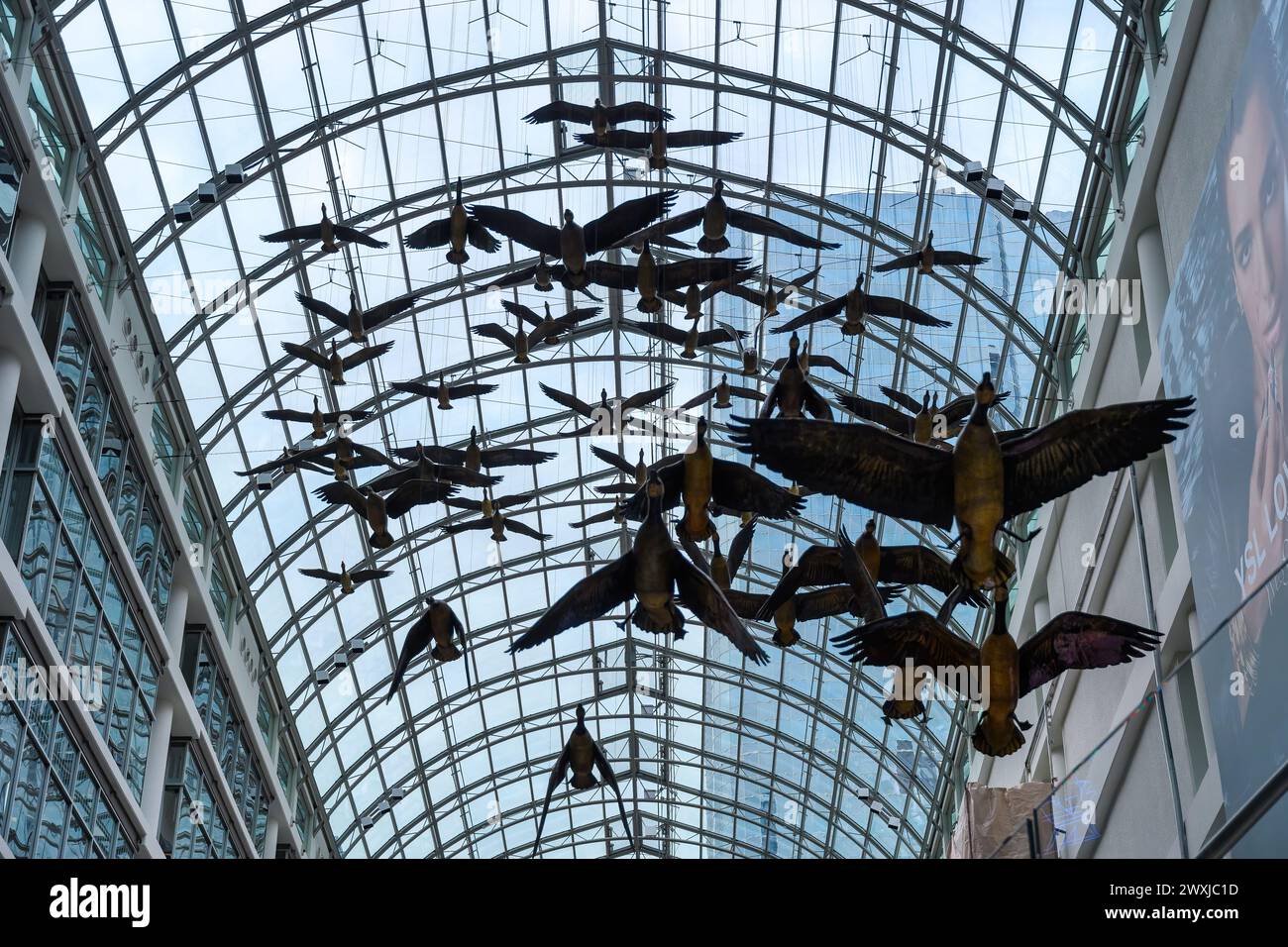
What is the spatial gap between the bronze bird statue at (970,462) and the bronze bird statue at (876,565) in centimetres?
615

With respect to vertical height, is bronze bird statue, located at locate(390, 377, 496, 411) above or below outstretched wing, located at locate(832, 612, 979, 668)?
above

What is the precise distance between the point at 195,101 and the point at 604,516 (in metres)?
11.4

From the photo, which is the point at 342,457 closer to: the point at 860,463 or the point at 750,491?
the point at 750,491

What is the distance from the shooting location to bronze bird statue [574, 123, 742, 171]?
23.2m

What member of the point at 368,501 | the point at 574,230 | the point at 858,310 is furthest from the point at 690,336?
the point at 368,501

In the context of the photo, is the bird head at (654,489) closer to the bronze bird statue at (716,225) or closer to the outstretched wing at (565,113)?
the bronze bird statue at (716,225)

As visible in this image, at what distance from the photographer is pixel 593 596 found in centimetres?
1680

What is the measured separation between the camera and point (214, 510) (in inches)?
1463

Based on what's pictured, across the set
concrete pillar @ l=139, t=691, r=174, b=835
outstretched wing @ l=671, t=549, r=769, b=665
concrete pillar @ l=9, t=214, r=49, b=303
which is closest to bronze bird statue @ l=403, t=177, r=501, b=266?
concrete pillar @ l=9, t=214, r=49, b=303

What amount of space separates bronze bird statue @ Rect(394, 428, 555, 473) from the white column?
997 centimetres

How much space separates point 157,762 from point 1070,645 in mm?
21615

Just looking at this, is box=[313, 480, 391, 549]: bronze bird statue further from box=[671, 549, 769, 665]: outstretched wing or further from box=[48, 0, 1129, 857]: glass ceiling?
box=[671, 549, 769, 665]: outstretched wing

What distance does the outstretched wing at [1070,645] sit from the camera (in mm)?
17000

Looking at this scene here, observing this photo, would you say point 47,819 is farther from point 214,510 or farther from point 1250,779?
point 1250,779
